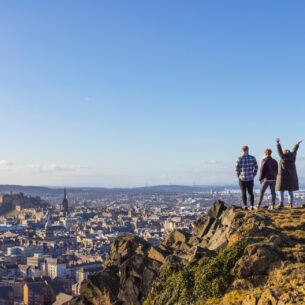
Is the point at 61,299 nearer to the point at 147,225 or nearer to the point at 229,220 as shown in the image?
the point at 229,220

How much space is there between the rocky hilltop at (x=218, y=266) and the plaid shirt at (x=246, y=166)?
104 centimetres

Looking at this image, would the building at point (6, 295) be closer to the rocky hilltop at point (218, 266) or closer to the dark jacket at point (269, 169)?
the rocky hilltop at point (218, 266)

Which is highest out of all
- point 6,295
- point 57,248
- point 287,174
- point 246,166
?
point 246,166

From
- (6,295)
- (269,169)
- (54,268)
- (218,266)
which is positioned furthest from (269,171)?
(54,268)

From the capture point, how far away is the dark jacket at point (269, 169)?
16.6m

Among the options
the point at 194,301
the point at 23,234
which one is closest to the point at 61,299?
the point at 194,301

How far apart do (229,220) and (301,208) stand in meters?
2.51

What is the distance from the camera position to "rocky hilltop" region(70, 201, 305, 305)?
1024cm

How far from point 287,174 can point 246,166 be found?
1.29 m

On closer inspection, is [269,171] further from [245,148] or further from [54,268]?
[54,268]

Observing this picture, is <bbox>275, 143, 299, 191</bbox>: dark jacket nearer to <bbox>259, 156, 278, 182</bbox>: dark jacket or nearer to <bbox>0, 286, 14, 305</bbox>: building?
<bbox>259, 156, 278, 182</bbox>: dark jacket

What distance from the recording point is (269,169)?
16.6 meters

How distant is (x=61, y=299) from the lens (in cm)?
6112

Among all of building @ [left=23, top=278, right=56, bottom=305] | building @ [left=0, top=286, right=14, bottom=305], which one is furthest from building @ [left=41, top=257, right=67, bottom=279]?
building @ [left=23, top=278, right=56, bottom=305]
